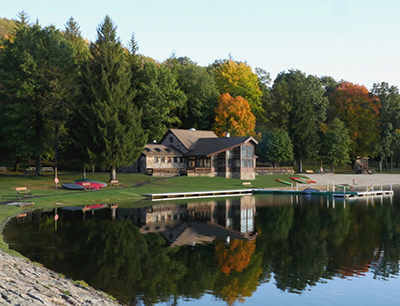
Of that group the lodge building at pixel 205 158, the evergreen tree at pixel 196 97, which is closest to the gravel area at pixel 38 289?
the lodge building at pixel 205 158

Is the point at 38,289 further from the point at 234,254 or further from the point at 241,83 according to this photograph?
the point at 241,83

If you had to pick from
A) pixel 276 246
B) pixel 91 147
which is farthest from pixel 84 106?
pixel 276 246

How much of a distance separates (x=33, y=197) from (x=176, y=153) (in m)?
35.3

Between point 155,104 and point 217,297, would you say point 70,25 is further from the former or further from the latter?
point 217,297

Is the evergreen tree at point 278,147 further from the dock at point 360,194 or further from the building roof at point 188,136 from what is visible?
the dock at point 360,194

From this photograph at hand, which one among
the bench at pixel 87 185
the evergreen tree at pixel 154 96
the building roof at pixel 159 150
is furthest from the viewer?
the evergreen tree at pixel 154 96

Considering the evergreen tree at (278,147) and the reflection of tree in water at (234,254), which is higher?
the evergreen tree at (278,147)

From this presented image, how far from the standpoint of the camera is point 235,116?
288 ft

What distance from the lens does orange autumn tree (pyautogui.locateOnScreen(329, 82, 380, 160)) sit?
10281 cm

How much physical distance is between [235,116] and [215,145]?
15072 millimetres

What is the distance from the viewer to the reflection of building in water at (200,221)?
29734mm

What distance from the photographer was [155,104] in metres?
74.7

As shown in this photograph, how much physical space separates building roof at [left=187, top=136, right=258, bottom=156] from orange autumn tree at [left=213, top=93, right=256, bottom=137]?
35.0 ft

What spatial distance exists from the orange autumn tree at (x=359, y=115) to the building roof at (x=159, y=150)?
50134mm
